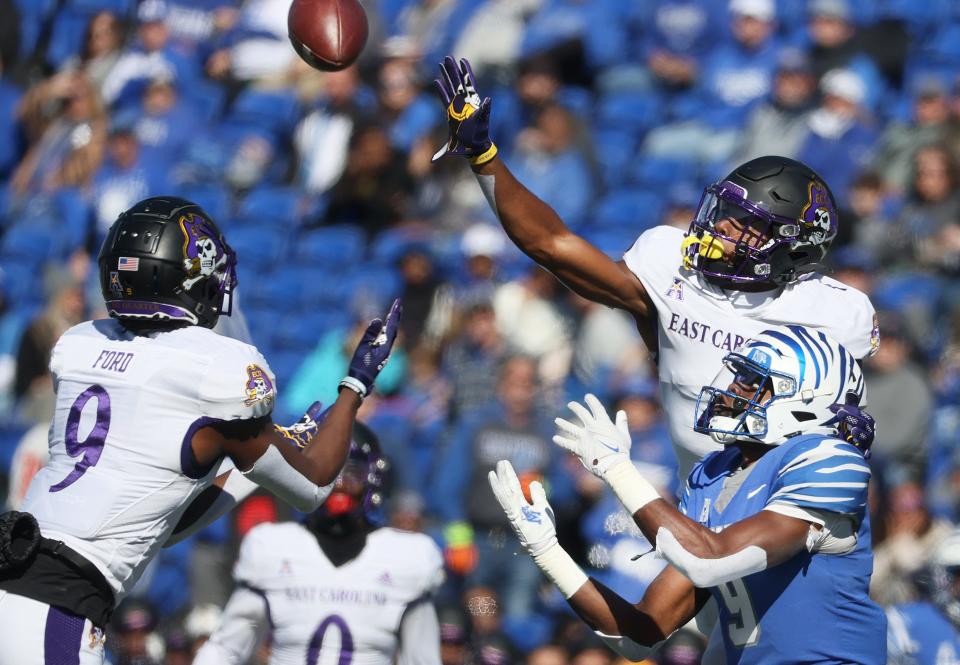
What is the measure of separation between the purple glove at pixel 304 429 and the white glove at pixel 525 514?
2.23ft

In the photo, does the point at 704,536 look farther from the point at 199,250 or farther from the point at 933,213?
the point at 933,213

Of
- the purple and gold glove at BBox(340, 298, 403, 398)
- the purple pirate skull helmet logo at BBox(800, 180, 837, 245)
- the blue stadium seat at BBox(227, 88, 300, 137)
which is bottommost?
the purple and gold glove at BBox(340, 298, 403, 398)

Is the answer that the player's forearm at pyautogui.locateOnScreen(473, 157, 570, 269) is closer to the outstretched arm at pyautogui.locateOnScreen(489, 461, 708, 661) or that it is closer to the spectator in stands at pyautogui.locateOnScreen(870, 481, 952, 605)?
the outstretched arm at pyautogui.locateOnScreen(489, 461, 708, 661)

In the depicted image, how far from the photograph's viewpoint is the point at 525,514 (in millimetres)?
4348

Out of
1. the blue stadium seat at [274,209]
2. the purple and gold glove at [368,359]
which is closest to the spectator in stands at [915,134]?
the blue stadium seat at [274,209]

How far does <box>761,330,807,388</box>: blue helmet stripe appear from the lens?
13.7ft

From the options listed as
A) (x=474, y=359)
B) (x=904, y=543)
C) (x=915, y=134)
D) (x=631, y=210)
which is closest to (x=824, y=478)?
(x=904, y=543)

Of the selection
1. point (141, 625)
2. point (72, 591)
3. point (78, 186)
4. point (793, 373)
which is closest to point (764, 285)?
point (793, 373)

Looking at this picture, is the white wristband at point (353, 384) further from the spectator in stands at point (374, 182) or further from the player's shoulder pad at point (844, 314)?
the spectator in stands at point (374, 182)

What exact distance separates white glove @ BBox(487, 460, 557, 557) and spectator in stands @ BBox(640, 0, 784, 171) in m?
6.27

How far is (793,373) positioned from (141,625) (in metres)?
4.63

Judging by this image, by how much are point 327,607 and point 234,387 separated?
2010mm

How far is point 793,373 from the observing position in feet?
13.7

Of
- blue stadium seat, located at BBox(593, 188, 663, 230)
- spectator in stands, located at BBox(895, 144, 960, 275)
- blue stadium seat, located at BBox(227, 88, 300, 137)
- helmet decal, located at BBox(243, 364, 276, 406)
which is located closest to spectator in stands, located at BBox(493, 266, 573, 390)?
blue stadium seat, located at BBox(593, 188, 663, 230)
